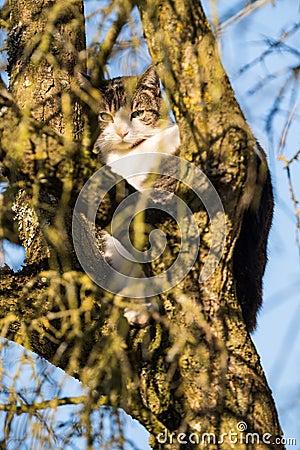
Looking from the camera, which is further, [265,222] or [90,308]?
[265,222]

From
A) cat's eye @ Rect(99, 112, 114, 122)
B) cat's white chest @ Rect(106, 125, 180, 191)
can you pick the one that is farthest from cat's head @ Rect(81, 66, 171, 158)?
cat's white chest @ Rect(106, 125, 180, 191)

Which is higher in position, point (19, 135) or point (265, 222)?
point (265, 222)

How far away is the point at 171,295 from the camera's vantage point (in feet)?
6.09

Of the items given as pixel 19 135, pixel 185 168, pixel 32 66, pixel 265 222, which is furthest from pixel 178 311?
pixel 32 66

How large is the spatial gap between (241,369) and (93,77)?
2.78ft

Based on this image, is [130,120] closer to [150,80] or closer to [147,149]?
[150,80]

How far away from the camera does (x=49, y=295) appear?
6.73ft

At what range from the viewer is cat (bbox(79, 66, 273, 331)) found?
212cm

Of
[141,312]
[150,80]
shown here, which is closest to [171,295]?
[141,312]

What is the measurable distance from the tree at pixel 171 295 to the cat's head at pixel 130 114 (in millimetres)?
1170

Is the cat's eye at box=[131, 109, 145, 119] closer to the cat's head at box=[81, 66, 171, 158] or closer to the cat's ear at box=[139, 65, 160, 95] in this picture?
the cat's head at box=[81, 66, 171, 158]

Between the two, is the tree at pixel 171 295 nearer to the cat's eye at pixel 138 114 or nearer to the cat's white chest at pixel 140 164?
the cat's white chest at pixel 140 164

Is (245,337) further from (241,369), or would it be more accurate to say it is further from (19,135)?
(19,135)

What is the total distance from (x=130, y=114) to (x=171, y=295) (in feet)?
5.64
